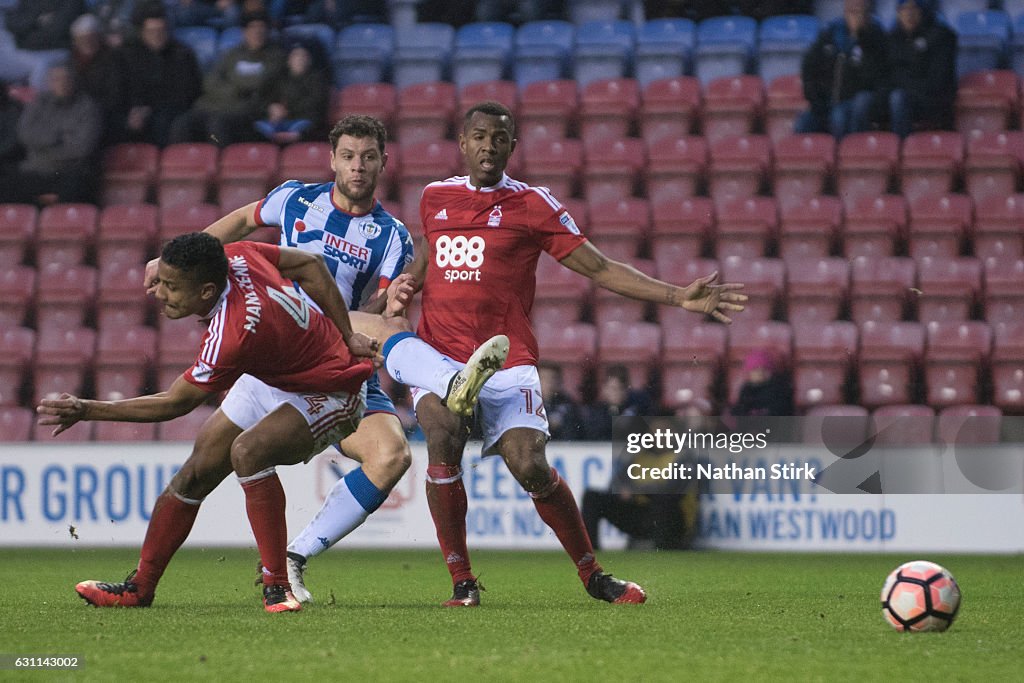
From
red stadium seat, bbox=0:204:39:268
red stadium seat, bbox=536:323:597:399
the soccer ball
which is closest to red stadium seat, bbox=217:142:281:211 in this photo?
red stadium seat, bbox=0:204:39:268

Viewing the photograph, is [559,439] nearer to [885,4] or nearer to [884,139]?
[884,139]

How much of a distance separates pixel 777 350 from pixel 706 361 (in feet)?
1.96

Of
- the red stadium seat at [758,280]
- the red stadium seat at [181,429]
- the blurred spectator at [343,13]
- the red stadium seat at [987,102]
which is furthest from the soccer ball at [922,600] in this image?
the blurred spectator at [343,13]

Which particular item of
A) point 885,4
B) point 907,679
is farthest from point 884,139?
point 907,679

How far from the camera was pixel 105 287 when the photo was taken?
12.5 meters

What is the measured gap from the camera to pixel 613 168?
13172mm

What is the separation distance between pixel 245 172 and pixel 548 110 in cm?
283

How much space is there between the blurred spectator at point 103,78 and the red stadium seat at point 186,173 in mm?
558

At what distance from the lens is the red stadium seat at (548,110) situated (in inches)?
537

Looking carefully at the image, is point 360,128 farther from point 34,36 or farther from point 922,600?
point 34,36

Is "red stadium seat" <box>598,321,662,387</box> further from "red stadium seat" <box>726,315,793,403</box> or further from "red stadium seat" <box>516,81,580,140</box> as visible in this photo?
"red stadium seat" <box>516,81,580,140</box>

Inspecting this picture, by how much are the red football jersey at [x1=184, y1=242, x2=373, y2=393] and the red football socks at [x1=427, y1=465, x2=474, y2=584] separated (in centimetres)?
50

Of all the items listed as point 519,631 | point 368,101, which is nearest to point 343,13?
point 368,101

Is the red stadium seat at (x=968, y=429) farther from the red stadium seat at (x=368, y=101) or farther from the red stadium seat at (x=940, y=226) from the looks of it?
the red stadium seat at (x=368, y=101)
